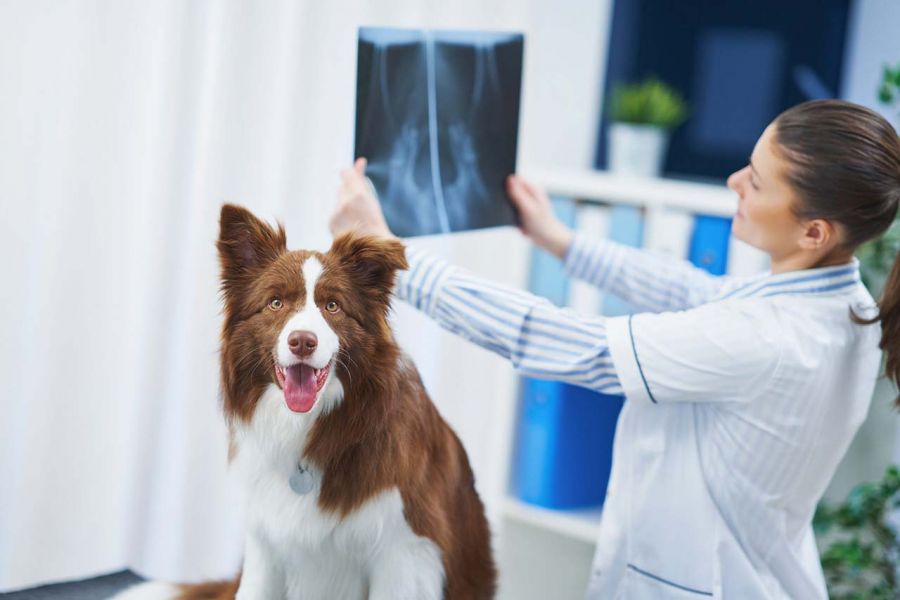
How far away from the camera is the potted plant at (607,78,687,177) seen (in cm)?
275

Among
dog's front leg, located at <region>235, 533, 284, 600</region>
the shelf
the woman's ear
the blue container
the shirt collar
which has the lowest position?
the shelf

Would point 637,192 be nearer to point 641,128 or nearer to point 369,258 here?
point 641,128

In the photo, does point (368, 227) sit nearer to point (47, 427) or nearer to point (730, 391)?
point (730, 391)

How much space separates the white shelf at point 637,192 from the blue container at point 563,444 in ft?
1.50

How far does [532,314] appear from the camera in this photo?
151 cm

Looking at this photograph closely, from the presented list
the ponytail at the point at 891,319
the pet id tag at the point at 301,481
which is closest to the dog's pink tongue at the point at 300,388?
the pet id tag at the point at 301,481

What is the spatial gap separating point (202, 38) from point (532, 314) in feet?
3.00

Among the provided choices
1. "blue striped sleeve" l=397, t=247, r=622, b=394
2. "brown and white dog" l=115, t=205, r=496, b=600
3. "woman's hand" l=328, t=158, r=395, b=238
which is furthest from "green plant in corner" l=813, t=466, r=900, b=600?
"woman's hand" l=328, t=158, r=395, b=238

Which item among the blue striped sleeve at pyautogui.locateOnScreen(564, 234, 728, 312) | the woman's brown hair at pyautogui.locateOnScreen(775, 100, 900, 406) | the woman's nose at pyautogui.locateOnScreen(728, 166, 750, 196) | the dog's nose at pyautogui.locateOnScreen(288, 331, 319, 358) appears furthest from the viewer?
the blue striped sleeve at pyautogui.locateOnScreen(564, 234, 728, 312)

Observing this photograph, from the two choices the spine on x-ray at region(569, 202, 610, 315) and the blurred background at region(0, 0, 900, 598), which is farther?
the spine on x-ray at region(569, 202, 610, 315)

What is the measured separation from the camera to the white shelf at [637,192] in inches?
93.0

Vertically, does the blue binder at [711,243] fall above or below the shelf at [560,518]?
above

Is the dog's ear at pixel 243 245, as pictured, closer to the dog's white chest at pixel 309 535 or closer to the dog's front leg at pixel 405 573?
Result: the dog's white chest at pixel 309 535

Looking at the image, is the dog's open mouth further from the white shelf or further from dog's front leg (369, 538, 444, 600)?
the white shelf
